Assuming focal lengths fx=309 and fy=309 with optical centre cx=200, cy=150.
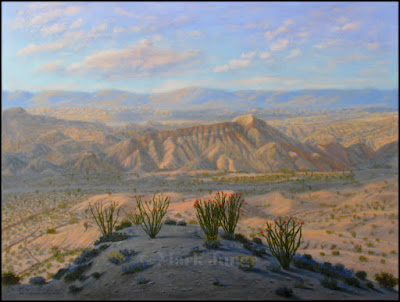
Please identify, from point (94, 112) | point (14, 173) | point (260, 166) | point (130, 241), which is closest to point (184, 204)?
point (130, 241)

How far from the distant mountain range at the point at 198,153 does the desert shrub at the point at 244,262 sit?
54131 mm

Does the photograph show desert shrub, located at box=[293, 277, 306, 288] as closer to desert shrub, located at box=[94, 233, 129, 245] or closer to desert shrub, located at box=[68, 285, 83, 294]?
desert shrub, located at box=[68, 285, 83, 294]

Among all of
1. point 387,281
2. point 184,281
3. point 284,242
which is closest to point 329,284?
point 284,242

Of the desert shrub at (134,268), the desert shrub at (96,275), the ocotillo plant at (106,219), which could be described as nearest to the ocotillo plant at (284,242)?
the desert shrub at (134,268)

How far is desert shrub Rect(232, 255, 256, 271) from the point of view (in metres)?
8.90

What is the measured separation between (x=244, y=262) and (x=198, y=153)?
66509 mm

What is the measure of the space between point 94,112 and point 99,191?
16969 cm

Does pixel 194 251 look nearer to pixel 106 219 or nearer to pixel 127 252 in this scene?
pixel 127 252

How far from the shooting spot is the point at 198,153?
75.8 m

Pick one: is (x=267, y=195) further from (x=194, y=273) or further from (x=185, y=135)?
(x=185, y=135)

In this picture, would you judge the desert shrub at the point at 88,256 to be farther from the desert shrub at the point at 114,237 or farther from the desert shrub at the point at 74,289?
the desert shrub at the point at 74,289

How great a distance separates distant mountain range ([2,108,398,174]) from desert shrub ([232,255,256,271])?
54.1 meters

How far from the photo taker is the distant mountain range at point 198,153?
65.6m

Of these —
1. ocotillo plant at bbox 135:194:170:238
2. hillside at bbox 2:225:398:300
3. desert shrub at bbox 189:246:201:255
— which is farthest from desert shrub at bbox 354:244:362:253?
ocotillo plant at bbox 135:194:170:238
